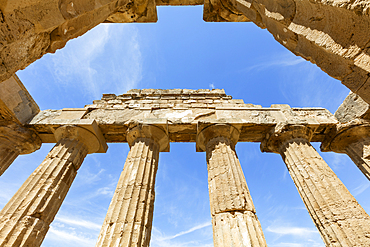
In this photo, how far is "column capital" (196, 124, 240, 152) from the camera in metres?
8.52

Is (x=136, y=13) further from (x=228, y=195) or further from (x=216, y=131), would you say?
(x=228, y=195)

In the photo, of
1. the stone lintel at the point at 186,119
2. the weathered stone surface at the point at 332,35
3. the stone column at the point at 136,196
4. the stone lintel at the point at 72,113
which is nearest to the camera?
the weathered stone surface at the point at 332,35

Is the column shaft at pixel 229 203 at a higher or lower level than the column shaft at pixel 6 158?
lower

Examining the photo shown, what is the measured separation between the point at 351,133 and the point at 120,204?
8957 mm

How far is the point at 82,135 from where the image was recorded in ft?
27.9

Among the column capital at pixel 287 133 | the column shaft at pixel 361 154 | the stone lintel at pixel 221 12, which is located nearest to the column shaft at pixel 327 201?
the column capital at pixel 287 133

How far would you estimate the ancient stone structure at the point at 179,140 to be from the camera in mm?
5553

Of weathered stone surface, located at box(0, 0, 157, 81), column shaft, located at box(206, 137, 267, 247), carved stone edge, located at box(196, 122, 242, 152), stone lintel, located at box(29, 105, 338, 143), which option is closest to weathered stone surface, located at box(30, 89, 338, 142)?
stone lintel, located at box(29, 105, 338, 143)

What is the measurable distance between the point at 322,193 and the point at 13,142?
11104 millimetres

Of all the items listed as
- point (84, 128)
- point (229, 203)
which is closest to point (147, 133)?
point (84, 128)

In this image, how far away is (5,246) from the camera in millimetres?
5117

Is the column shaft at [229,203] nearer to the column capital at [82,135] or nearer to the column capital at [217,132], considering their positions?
the column capital at [217,132]

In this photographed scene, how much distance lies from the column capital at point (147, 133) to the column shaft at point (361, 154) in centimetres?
736

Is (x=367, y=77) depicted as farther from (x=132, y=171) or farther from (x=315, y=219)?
(x=132, y=171)
